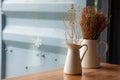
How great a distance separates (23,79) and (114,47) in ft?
3.39

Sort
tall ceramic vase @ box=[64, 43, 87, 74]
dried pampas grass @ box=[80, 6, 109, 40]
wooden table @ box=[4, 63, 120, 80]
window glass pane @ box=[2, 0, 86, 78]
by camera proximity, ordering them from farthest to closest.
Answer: window glass pane @ box=[2, 0, 86, 78]
dried pampas grass @ box=[80, 6, 109, 40]
tall ceramic vase @ box=[64, 43, 87, 74]
wooden table @ box=[4, 63, 120, 80]

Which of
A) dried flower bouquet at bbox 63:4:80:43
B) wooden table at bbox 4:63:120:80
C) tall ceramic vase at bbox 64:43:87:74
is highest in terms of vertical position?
dried flower bouquet at bbox 63:4:80:43

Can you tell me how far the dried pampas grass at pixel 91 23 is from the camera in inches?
58.7

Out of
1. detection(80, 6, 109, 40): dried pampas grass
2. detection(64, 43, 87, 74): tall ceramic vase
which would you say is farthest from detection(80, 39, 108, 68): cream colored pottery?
detection(64, 43, 87, 74): tall ceramic vase

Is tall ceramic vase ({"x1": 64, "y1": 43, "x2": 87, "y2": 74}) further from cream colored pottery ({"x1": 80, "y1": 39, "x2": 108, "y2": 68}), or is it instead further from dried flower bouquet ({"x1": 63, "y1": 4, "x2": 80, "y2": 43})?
cream colored pottery ({"x1": 80, "y1": 39, "x2": 108, "y2": 68})

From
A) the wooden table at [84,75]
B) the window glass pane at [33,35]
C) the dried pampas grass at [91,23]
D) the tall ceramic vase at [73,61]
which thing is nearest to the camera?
the wooden table at [84,75]

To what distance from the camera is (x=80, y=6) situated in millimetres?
1871

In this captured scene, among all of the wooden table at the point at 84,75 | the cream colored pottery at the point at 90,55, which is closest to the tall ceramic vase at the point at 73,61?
the wooden table at the point at 84,75

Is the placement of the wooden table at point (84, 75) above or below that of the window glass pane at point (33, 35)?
below

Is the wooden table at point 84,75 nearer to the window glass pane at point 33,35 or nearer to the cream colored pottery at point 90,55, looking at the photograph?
the cream colored pottery at point 90,55

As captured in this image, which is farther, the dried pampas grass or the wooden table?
the dried pampas grass

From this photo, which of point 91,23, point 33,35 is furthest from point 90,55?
point 33,35

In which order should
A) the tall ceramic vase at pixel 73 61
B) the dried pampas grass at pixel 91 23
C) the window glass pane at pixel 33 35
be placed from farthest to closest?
1. the window glass pane at pixel 33 35
2. the dried pampas grass at pixel 91 23
3. the tall ceramic vase at pixel 73 61

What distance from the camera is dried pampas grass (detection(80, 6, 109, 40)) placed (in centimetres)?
149
